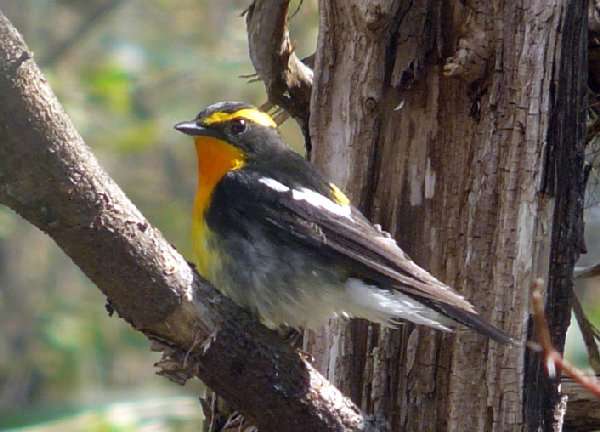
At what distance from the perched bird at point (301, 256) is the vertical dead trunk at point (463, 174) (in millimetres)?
164

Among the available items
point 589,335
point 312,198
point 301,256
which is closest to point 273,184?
point 312,198

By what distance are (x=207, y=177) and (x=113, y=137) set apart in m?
5.79

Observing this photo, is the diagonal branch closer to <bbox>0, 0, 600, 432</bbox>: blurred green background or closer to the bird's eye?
the bird's eye

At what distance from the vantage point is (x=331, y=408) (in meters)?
3.26

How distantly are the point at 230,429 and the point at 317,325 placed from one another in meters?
0.52

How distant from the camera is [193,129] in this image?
12.9ft

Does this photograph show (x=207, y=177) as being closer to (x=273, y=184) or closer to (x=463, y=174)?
(x=273, y=184)

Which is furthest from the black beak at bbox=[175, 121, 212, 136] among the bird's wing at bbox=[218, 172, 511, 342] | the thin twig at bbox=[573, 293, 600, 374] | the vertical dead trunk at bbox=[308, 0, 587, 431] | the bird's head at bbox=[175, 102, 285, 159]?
the thin twig at bbox=[573, 293, 600, 374]

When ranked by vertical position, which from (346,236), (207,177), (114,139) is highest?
(114,139)

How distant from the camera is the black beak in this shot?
12.7 ft

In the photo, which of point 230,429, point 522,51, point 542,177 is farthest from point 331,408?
point 522,51

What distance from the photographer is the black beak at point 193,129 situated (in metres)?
3.88

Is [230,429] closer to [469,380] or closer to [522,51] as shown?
[469,380]

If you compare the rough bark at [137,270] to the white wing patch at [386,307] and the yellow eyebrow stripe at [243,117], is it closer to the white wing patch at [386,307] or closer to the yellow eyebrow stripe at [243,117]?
the white wing patch at [386,307]
